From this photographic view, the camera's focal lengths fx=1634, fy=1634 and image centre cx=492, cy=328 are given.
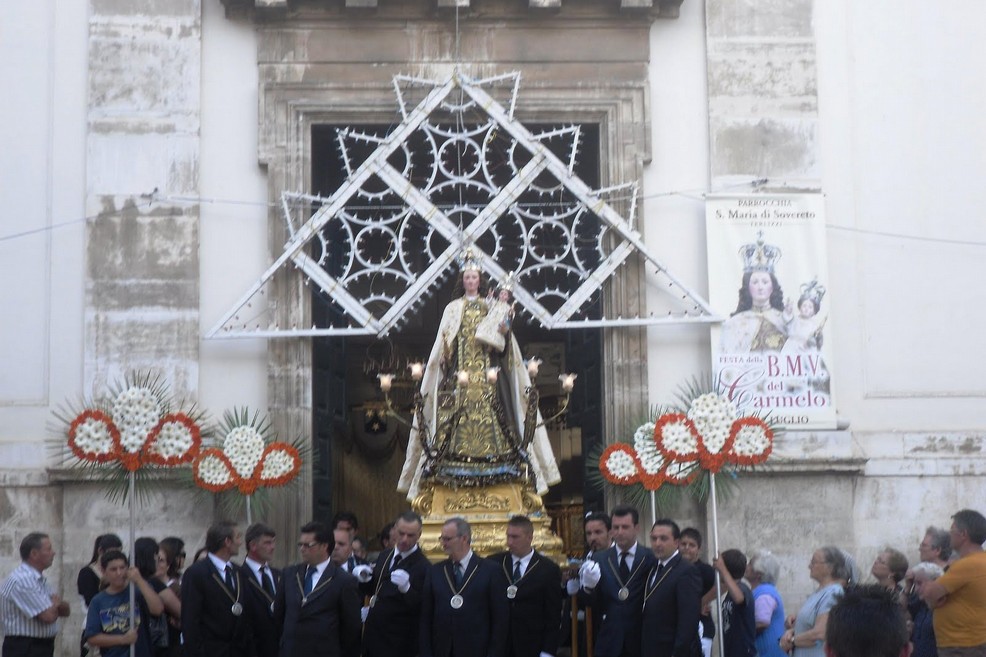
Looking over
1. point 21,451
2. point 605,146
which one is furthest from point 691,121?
point 21,451

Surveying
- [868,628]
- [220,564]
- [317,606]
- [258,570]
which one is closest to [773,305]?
[258,570]

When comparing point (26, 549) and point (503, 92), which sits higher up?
point (503, 92)

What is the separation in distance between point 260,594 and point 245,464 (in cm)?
325

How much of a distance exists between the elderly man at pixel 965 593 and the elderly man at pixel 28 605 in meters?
5.67

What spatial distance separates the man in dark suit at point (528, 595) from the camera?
9820 millimetres

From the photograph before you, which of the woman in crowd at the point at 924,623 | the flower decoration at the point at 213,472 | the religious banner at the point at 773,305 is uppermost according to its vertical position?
the religious banner at the point at 773,305

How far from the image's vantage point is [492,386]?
1368 cm

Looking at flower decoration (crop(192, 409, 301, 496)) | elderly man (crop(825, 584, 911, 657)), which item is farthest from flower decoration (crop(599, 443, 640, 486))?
elderly man (crop(825, 584, 911, 657))

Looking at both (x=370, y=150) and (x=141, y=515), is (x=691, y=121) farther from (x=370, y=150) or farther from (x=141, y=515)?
(x=141, y=515)

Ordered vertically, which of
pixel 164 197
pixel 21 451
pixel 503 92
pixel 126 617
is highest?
pixel 503 92

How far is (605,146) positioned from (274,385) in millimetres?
3734

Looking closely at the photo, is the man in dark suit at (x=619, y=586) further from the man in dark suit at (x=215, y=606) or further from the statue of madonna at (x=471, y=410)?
the statue of madonna at (x=471, y=410)

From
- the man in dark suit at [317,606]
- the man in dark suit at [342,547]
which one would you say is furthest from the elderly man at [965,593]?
the man in dark suit at [342,547]

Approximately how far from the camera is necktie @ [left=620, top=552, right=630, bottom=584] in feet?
32.9
